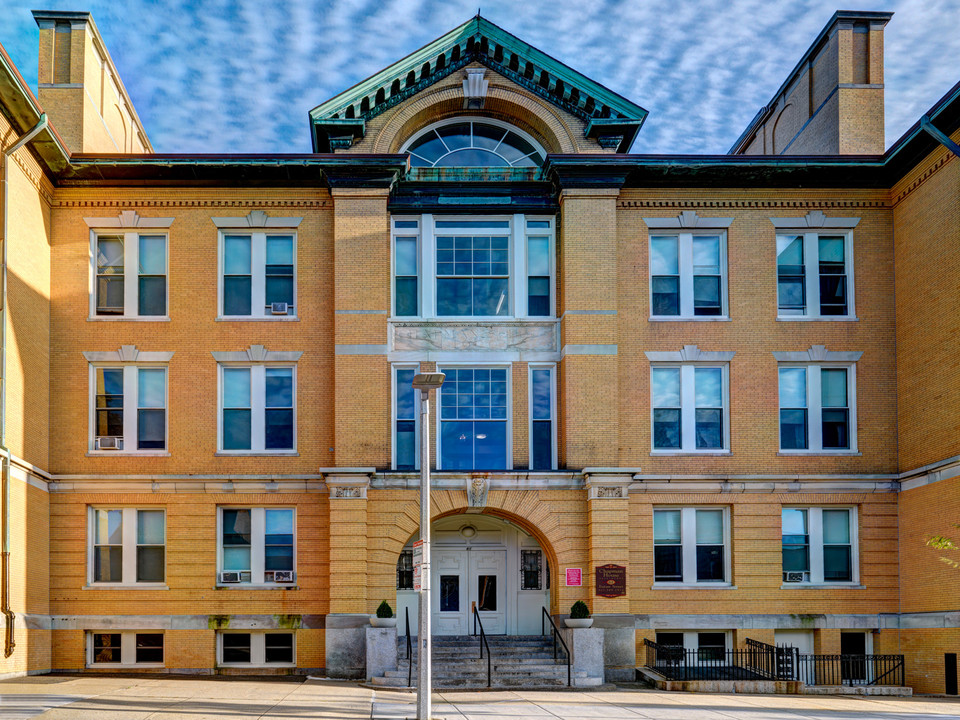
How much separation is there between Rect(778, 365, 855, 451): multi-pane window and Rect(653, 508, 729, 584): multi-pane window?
268 cm

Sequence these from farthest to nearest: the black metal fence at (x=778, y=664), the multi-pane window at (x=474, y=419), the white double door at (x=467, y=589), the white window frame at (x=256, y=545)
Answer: the white double door at (x=467, y=589) → the multi-pane window at (x=474, y=419) → the white window frame at (x=256, y=545) → the black metal fence at (x=778, y=664)

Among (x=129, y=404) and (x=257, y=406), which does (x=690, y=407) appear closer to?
(x=257, y=406)

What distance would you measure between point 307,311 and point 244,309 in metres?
1.63

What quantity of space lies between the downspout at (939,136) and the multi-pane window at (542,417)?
1021 centimetres

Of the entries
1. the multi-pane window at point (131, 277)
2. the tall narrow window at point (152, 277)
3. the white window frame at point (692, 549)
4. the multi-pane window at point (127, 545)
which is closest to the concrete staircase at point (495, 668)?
the white window frame at point (692, 549)

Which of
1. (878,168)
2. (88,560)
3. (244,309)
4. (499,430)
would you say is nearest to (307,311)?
(244,309)

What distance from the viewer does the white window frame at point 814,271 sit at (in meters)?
26.4

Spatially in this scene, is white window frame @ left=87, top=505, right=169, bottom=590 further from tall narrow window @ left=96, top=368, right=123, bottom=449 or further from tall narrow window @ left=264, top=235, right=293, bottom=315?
tall narrow window @ left=264, top=235, right=293, bottom=315

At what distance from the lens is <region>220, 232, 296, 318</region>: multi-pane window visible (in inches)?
1033

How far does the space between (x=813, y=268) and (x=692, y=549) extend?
25.7ft

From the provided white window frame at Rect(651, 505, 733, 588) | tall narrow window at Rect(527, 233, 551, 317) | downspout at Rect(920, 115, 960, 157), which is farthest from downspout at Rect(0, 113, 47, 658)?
downspout at Rect(920, 115, 960, 157)

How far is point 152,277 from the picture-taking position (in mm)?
26203

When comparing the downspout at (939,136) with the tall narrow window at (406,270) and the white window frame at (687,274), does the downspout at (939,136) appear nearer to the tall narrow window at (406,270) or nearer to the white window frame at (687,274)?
A: the white window frame at (687,274)

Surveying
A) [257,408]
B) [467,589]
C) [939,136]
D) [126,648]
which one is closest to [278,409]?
[257,408]
